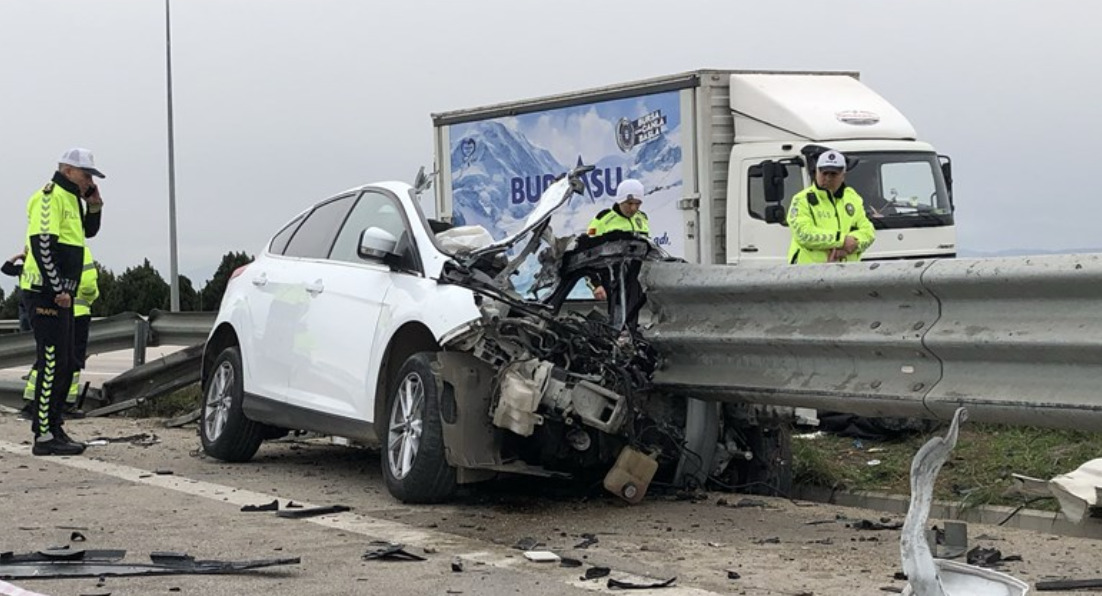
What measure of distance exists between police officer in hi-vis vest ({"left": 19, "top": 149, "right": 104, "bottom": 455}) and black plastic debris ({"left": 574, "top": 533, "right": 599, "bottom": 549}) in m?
4.95

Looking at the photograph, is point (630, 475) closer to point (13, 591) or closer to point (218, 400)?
point (13, 591)

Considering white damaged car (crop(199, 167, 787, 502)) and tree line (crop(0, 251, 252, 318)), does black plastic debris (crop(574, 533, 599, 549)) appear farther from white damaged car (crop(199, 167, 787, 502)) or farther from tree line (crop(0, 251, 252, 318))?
tree line (crop(0, 251, 252, 318))

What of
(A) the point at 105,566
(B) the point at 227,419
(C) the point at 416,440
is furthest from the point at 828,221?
(A) the point at 105,566

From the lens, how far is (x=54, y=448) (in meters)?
10.9

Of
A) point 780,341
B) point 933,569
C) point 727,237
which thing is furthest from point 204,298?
point 933,569

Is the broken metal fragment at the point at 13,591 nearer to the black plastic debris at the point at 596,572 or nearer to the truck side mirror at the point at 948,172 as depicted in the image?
the black plastic debris at the point at 596,572

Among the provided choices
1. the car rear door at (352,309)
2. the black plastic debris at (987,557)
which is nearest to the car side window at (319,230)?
the car rear door at (352,309)

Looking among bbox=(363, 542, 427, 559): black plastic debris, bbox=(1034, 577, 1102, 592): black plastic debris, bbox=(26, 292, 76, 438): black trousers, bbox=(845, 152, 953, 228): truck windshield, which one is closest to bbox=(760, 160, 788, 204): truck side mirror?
bbox=(845, 152, 953, 228): truck windshield

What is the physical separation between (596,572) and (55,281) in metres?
5.92

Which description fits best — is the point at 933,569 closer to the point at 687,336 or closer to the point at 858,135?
the point at 687,336

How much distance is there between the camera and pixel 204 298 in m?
35.2

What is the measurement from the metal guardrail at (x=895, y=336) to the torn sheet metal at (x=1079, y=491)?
0.78 metres

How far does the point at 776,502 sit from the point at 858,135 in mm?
9330

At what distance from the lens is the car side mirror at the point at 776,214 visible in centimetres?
1659
